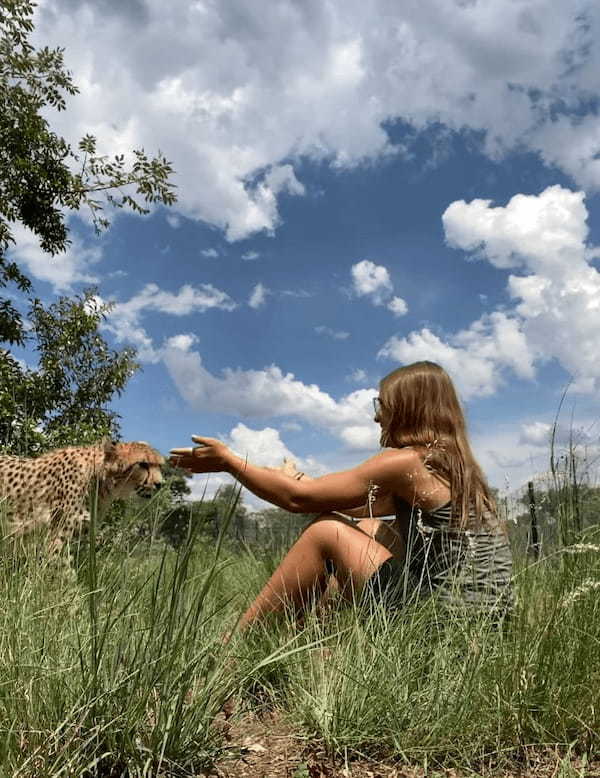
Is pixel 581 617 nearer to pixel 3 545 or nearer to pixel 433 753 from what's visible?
pixel 433 753

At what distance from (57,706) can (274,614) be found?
1.07 metres

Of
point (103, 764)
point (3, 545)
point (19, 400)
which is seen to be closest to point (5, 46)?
point (19, 400)

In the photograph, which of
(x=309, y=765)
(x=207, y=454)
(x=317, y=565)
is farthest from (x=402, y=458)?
(x=309, y=765)

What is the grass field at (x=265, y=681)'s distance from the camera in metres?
1.53

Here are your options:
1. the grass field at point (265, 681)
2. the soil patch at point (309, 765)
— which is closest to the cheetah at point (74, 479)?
the grass field at point (265, 681)

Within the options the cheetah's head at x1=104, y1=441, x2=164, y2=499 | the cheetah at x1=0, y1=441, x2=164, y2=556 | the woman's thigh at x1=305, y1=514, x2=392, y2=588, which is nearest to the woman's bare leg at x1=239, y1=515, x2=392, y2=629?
the woman's thigh at x1=305, y1=514, x2=392, y2=588

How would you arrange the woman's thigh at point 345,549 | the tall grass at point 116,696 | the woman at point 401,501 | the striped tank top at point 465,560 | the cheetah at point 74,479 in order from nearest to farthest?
the tall grass at point 116,696
the striped tank top at point 465,560
the woman at point 401,501
the woman's thigh at point 345,549
the cheetah at point 74,479

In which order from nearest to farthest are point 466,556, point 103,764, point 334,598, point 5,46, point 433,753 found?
point 103,764 < point 433,753 < point 466,556 < point 334,598 < point 5,46

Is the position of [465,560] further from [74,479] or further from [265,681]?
[74,479]

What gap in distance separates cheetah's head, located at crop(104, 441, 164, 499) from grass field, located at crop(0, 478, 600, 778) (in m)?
2.39

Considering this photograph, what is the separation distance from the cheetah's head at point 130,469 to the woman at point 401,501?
2.22m

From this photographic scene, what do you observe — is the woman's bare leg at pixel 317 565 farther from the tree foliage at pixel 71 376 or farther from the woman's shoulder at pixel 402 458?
the tree foliage at pixel 71 376

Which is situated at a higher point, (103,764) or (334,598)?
(334,598)

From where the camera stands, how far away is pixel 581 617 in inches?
83.7
